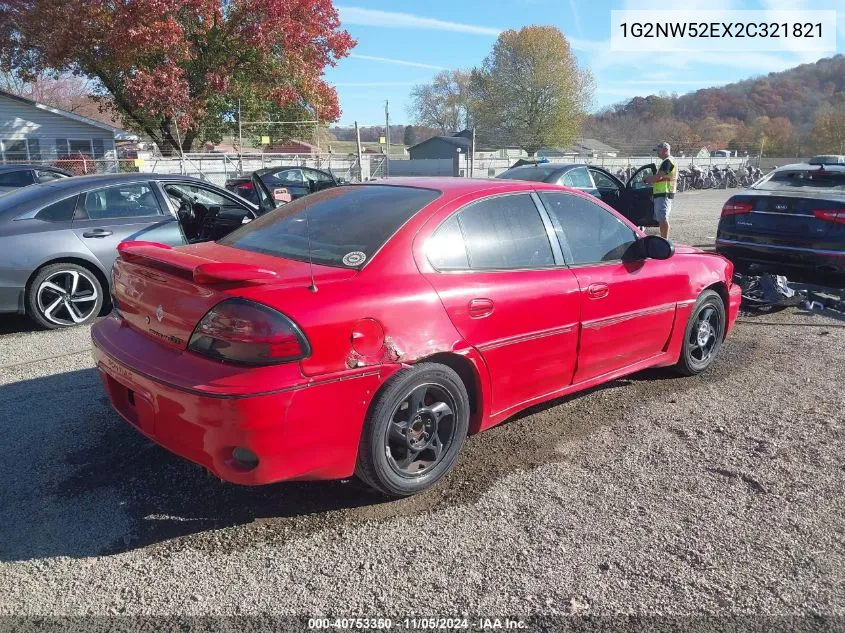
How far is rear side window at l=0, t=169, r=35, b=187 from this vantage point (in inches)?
507

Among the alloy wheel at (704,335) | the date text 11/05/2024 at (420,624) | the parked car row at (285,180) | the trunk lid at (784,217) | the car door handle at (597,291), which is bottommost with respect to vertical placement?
the date text 11/05/2024 at (420,624)

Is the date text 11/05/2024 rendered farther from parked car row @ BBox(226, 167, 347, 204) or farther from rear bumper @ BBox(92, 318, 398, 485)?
parked car row @ BBox(226, 167, 347, 204)

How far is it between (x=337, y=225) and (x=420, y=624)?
196cm

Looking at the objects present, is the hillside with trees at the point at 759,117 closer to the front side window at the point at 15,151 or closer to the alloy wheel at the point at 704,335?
the front side window at the point at 15,151

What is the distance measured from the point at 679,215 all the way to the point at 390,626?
17.7 metres

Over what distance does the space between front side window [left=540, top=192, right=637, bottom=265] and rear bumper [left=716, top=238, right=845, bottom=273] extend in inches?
148

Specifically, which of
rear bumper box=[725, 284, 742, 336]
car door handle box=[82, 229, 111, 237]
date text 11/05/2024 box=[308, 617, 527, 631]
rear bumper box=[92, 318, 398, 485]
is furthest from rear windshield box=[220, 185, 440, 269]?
car door handle box=[82, 229, 111, 237]

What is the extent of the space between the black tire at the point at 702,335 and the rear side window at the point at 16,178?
42.4 ft

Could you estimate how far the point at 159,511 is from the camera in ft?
9.86

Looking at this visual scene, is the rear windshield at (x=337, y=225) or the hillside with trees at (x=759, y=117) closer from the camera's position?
the rear windshield at (x=337, y=225)

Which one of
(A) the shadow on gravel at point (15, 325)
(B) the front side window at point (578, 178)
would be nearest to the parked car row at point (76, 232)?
(A) the shadow on gravel at point (15, 325)

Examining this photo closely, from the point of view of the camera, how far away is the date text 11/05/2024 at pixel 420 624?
7.57ft

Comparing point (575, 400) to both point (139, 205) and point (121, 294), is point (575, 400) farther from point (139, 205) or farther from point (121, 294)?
point (139, 205)

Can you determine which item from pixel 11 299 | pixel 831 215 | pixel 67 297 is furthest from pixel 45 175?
pixel 831 215
